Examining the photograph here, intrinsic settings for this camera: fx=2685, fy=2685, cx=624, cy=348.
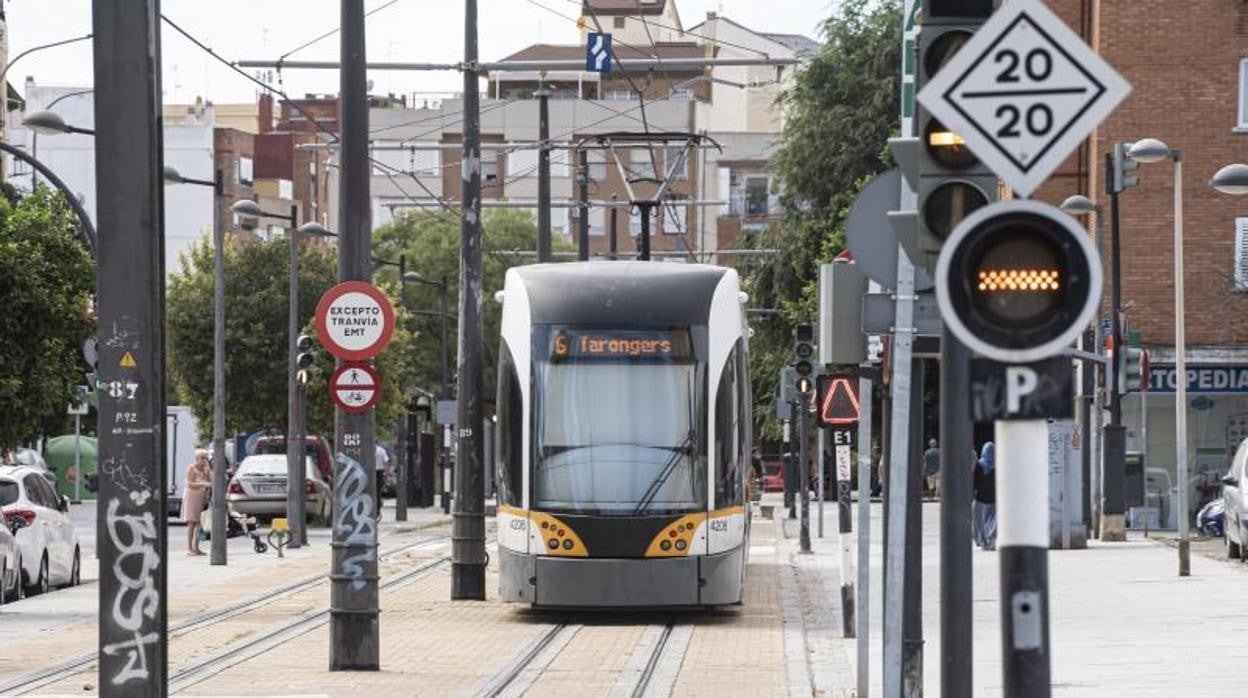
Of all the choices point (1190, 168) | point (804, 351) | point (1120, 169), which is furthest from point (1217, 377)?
point (804, 351)

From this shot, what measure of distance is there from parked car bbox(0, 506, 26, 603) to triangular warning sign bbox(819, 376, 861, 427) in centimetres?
1200

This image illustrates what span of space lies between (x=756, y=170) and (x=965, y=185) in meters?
105

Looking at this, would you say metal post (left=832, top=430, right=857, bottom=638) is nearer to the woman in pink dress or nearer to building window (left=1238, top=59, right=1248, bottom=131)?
the woman in pink dress

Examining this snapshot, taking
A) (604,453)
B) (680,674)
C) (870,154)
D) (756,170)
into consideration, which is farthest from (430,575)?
(756,170)

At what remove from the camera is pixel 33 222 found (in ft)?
107

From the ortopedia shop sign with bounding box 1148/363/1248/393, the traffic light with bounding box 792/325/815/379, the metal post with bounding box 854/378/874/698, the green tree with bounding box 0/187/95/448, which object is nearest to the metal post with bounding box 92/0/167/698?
the metal post with bounding box 854/378/874/698

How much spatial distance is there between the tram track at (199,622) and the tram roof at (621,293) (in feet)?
14.8

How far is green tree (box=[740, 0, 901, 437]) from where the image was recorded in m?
70.4

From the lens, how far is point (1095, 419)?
4444 centimetres

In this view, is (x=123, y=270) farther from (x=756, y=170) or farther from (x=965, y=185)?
(x=756, y=170)

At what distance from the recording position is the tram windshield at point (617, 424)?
1013 inches

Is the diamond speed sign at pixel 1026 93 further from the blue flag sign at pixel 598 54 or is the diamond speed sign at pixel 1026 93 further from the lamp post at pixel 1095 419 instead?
the lamp post at pixel 1095 419

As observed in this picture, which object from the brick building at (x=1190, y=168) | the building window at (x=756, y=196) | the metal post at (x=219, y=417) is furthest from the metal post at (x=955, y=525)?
the building window at (x=756, y=196)

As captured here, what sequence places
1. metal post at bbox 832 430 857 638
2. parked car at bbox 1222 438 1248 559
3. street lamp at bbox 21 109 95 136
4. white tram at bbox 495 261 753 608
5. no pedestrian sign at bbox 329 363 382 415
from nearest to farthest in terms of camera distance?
no pedestrian sign at bbox 329 363 382 415
metal post at bbox 832 430 857 638
white tram at bbox 495 261 753 608
street lamp at bbox 21 109 95 136
parked car at bbox 1222 438 1248 559
